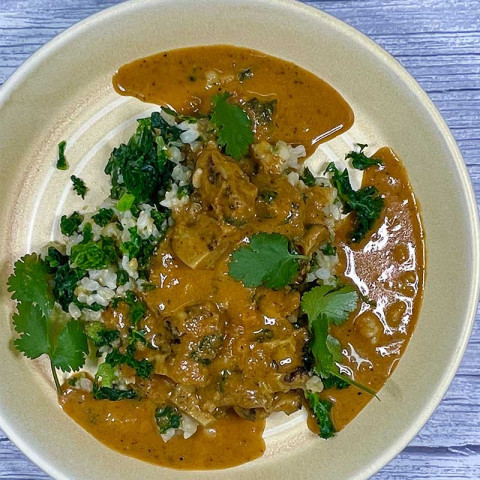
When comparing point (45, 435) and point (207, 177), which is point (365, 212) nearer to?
point (207, 177)

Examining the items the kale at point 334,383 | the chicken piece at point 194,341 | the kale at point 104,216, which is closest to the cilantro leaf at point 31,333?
the kale at point 104,216

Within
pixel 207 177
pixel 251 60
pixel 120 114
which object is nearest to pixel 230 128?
pixel 207 177

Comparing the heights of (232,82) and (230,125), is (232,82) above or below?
above

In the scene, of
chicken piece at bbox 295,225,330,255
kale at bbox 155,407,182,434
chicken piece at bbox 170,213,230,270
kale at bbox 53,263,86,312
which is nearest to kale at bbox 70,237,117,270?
kale at bbox 53,263,86,312

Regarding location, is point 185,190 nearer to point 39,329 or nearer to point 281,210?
point 281,210

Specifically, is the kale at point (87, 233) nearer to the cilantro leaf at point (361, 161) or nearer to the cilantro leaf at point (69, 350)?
the cilantro leaf at point (69, 350)

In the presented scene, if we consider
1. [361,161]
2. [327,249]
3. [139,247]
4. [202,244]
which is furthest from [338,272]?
[139,247]

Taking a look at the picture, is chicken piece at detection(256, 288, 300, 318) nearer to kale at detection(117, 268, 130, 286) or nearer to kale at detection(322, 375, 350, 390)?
kale at detection(322, 375, 350, 390)
